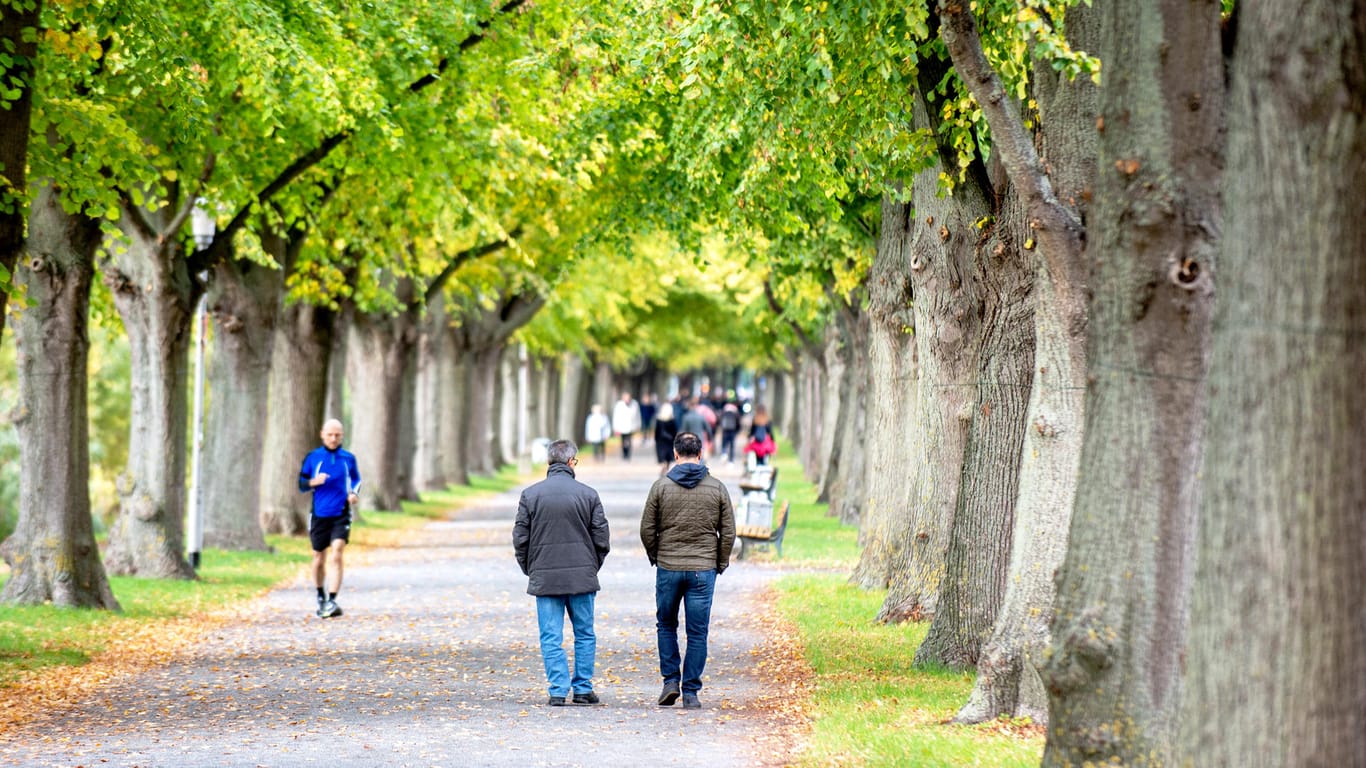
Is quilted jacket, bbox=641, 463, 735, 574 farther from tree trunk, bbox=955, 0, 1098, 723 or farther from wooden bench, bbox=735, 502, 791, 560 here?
wooden bench, bbox=735, 502, 791, 560

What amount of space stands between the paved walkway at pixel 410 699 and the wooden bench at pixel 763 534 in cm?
347

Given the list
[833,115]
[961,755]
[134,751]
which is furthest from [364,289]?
[961,755]

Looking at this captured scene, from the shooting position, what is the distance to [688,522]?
11.0 metres

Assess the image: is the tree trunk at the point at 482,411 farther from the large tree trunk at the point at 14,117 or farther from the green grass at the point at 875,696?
the large tree trunk at the point at 14,117

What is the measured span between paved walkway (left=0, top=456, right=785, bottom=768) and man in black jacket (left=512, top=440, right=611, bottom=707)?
0.84ft

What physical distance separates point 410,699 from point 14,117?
4.62 metres

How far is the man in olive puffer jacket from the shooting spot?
1103 cm

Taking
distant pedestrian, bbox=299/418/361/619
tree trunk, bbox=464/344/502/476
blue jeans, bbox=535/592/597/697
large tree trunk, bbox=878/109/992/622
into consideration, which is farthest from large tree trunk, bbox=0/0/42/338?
tree trunk, bbox=464/344/502/476

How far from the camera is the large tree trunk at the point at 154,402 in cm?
1903

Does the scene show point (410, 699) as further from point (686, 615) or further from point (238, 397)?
point (238, 397)

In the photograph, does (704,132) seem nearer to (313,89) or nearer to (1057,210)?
(313,89)

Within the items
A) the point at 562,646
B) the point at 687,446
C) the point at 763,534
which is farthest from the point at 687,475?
the point at 763,534

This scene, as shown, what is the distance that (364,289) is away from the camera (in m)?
25.8

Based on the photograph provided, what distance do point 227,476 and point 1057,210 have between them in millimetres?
15876
